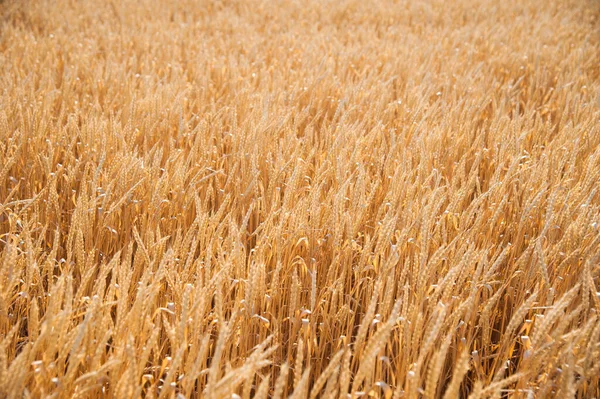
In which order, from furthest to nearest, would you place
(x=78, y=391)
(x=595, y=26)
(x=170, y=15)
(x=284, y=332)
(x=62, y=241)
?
(x=170, y=15) → (x=595, y=26) → (x=62, y=241) → (x=284, y=332) → (x=78, y=391)

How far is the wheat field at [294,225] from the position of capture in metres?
0.73

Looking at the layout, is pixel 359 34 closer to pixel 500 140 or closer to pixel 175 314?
pixel 500 140

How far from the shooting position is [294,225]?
1113 millimetres

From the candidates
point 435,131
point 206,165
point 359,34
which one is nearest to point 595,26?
point 359,34

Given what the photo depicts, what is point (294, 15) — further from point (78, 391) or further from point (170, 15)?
point (78, 391)

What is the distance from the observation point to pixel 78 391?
0.71m

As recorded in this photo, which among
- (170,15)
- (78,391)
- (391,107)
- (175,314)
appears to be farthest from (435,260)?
(170,15)

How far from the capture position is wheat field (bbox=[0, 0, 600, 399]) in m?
0.73

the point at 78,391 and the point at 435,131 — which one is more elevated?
the point at 435,131

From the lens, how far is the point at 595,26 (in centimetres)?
439

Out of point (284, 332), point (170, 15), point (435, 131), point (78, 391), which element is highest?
point (170, 15)

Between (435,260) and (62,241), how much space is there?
0.87 meters

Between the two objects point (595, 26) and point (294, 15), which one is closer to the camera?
point (595, 26)

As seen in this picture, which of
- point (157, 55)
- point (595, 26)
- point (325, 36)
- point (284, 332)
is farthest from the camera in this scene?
point (595, 26)
